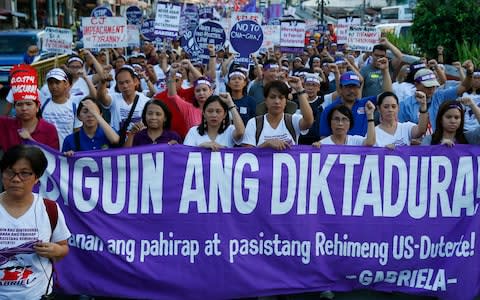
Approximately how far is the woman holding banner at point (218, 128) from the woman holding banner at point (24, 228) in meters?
2.31

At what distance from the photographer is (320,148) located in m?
5.29

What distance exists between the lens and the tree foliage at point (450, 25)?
16.9 meters

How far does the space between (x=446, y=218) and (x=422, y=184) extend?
31 centimetres

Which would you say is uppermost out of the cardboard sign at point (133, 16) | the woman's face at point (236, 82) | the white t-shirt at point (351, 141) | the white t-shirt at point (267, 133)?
the cardboard sign at point (133, 16)

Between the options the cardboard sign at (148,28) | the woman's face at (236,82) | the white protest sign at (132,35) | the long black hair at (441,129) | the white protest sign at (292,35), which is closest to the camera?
the long black hair at (441,129)

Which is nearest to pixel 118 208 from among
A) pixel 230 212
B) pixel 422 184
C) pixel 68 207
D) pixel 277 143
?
pixel 68 207

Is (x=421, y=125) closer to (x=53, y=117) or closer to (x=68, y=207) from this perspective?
(x=68, y=207)

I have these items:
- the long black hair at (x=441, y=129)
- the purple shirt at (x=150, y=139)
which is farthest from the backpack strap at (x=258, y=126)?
the long black hair at (x=441, y=129)

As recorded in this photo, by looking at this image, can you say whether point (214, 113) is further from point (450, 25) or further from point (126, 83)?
point (450, 25)

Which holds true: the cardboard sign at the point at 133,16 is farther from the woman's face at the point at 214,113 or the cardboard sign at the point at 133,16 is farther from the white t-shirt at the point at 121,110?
the woman's face at the point at 214,113

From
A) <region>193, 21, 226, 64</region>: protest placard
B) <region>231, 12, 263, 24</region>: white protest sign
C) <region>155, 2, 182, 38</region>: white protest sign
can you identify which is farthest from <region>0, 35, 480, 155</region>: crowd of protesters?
<region>155, 2, 182, 38</region>: white protest sign

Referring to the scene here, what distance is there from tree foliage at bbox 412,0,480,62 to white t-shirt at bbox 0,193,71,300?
14872 mm

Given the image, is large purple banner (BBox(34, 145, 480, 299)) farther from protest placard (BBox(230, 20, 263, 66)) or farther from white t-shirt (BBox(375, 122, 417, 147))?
protest placard (BBox(230, 20, 263, 66))

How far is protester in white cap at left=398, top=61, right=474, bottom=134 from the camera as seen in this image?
756 centimetres
